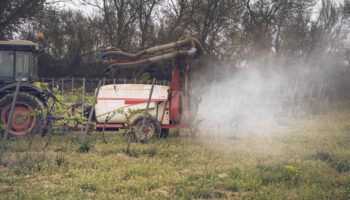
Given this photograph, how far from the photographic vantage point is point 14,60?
27.0ft

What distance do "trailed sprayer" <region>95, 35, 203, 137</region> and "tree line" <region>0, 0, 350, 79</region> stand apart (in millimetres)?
11677

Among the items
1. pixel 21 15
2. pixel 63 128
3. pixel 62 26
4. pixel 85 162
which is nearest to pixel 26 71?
pixel 63 128

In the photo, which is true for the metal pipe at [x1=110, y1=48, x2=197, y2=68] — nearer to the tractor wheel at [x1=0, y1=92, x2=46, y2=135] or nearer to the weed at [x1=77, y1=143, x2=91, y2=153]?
the weed at [x1=77, y1=143, x2=91, y2=153]

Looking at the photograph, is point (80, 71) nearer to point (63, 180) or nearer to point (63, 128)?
point (63, 128)

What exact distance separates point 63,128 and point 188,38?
398 centimetres

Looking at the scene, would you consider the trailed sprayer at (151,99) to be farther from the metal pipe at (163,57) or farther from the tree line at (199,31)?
the tree line at (199,31)

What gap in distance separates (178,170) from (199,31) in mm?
16896

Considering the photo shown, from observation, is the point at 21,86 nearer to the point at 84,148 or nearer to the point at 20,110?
the point at 20,110

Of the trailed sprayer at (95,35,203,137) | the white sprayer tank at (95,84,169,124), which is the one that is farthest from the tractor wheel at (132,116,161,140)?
the white sprayer tank at (95,84,169,124)

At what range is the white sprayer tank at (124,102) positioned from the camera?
26.2 feet

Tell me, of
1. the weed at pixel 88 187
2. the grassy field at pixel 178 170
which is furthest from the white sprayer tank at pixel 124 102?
the weed at pixel 88 187

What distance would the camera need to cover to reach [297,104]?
47.1 ft

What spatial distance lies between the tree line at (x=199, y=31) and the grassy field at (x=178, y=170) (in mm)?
13267

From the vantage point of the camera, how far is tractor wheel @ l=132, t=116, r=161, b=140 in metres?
7.86
